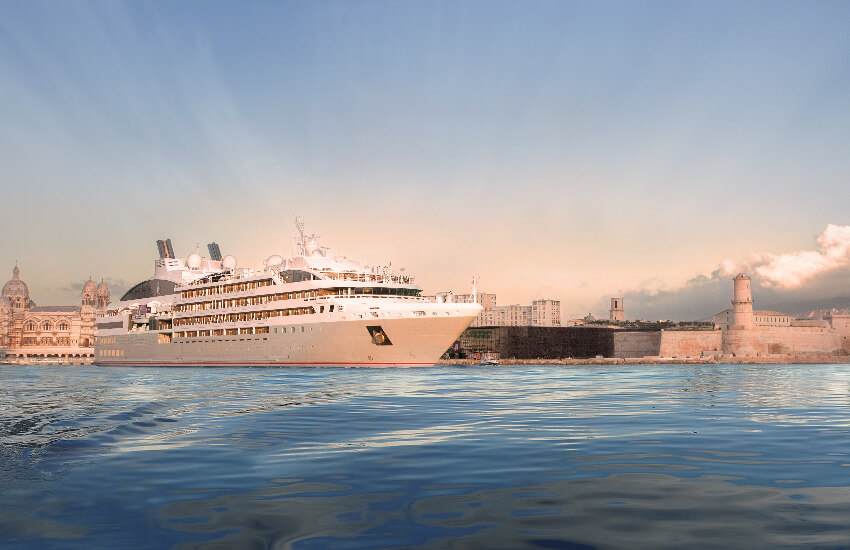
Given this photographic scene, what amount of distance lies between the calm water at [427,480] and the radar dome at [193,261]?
7985 centimetres

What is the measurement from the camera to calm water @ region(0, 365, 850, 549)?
701cm

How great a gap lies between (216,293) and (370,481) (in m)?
71.7

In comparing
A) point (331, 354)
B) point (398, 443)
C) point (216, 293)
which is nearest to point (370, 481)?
point (398, 443)

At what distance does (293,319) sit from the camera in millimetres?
64375

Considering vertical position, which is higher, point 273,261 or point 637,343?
point 273,261

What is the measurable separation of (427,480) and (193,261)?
303 feet

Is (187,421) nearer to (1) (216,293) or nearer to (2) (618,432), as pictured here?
(2) (618,432)

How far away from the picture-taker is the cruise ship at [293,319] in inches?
2334

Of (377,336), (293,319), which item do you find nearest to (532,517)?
(377,336)

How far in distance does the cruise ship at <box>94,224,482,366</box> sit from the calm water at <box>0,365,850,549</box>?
39594 millimetres

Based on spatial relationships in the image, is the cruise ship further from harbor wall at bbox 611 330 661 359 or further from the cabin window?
harbor wall at bbox 611 330 661 359

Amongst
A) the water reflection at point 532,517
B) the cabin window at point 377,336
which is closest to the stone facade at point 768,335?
the cabin window at point 377,336

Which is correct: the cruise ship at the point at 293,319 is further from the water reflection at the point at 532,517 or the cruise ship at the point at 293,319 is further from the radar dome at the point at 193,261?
the water reflection at the point at 532,517

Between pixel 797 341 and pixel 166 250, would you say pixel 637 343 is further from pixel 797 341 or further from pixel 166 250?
pixel 166 250
